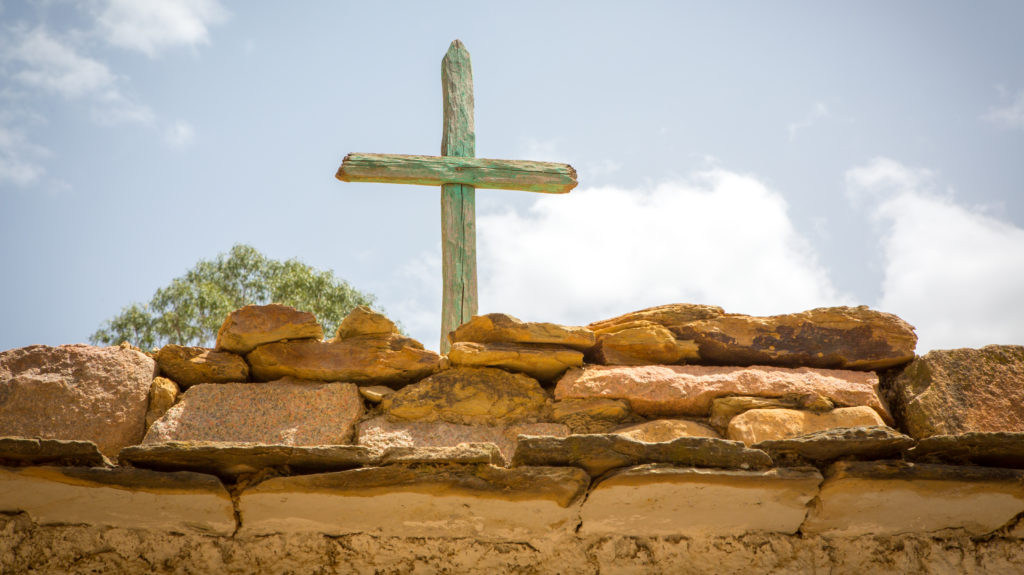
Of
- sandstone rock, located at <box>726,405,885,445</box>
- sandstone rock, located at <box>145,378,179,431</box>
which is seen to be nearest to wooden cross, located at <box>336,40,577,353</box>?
sandstone rock, located at <box>145,378,179,431</box>

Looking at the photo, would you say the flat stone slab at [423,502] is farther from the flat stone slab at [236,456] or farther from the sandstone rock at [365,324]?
the sandstone rock at [365,324]

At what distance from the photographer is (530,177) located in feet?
18.0

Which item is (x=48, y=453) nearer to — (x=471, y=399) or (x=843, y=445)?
(x=471, y=399)

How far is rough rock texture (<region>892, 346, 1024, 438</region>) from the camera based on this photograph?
313 cm

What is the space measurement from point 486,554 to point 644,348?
1528mm

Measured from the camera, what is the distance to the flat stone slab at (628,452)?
2049mm

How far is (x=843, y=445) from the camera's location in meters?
2.06

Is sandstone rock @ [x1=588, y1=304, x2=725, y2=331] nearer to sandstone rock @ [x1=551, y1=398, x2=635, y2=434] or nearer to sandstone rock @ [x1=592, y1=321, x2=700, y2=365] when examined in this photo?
sandstone rock @ [x1=592, y1=321, x2=700, y2=365]

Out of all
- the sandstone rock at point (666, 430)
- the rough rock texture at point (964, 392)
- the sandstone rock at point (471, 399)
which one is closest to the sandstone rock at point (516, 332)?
the sandstone rock at point (471, 399)

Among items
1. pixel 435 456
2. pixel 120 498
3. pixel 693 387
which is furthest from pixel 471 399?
pixel 120 498

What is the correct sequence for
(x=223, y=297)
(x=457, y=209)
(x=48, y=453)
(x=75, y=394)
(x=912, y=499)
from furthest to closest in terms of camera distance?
(x=223, y=297) < (x=457, y=209) < (x=75, y=394) < (x=912, y=499) < (x=48, y=453)

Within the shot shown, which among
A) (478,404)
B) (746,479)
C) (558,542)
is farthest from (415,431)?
(746,479)

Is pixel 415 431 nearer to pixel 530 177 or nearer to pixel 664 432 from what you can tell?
pixel 664 432

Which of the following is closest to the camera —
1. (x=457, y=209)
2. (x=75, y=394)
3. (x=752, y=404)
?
(x=75, y=394)
